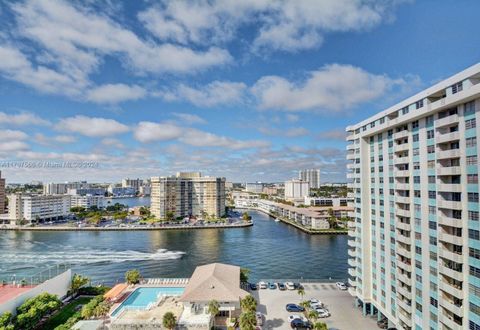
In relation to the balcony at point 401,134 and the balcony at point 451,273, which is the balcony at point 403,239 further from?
the balcony at point 401,134

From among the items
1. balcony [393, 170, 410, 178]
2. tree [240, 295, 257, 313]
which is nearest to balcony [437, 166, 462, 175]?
balcony [393, 170, 410, 178]

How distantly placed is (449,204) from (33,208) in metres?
79.7

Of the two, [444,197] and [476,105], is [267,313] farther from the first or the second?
[476,105]

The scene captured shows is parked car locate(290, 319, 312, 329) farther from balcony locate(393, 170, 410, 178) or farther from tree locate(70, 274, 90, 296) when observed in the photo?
tree locate(70, 274, 90, 296)

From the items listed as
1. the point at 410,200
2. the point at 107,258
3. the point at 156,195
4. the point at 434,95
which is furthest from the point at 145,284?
the point at 156,195

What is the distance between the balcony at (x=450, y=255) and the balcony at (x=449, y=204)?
1.80 meters

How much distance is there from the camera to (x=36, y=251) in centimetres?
4456

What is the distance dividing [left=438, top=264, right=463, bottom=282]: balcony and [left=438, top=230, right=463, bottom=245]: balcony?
112cm

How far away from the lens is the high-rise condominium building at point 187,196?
75.4m

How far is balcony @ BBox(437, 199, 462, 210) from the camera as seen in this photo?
41.9ft

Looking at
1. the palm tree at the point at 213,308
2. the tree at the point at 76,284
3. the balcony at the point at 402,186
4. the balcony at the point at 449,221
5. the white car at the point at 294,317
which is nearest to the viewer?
the balcony at the point at 449,221

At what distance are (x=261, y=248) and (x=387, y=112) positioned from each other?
3070 cm

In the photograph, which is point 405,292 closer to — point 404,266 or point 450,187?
point 404,266

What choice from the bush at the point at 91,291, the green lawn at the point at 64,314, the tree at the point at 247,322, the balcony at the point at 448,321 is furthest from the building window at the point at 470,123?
the bush at the point at 91,291
